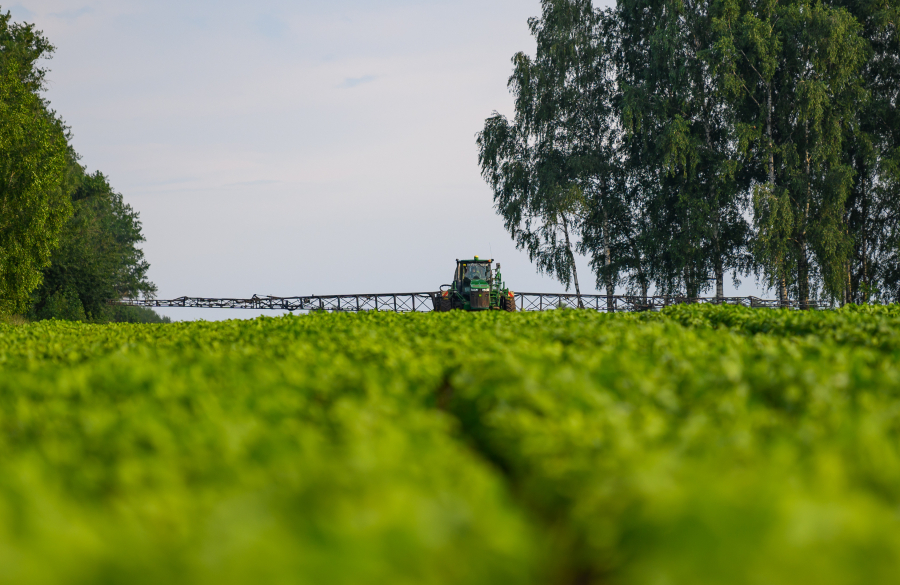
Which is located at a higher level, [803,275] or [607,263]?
[607,263]

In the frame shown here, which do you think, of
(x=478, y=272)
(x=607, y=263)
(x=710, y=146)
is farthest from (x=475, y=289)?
(x=710, y=146)

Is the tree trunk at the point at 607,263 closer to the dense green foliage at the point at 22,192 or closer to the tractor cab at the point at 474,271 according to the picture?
the tractor cab at the point at 474,271

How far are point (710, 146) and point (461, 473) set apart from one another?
30429mm

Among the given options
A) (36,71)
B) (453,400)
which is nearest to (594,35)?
(36,71)

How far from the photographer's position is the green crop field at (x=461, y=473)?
139cm

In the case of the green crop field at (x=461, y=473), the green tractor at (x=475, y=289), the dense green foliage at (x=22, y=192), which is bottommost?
the green crop field at (x=461, y=473)

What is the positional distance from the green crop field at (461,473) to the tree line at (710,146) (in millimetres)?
24590

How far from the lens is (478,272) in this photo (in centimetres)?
2405

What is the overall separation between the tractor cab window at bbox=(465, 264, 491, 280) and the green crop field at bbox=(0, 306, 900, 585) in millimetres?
19775

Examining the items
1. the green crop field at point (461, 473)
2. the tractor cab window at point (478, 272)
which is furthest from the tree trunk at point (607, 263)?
the green crop field at point (461, 473)

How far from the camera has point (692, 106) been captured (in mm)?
29406

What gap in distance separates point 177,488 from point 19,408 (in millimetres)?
1821

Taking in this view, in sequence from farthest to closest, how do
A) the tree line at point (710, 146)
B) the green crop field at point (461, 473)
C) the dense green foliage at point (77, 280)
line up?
the dense green foliage at point (77, 280) → the tree line at point (710, 146) → the green crop field at point (461, 473)

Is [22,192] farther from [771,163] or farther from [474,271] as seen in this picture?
[771,163]
